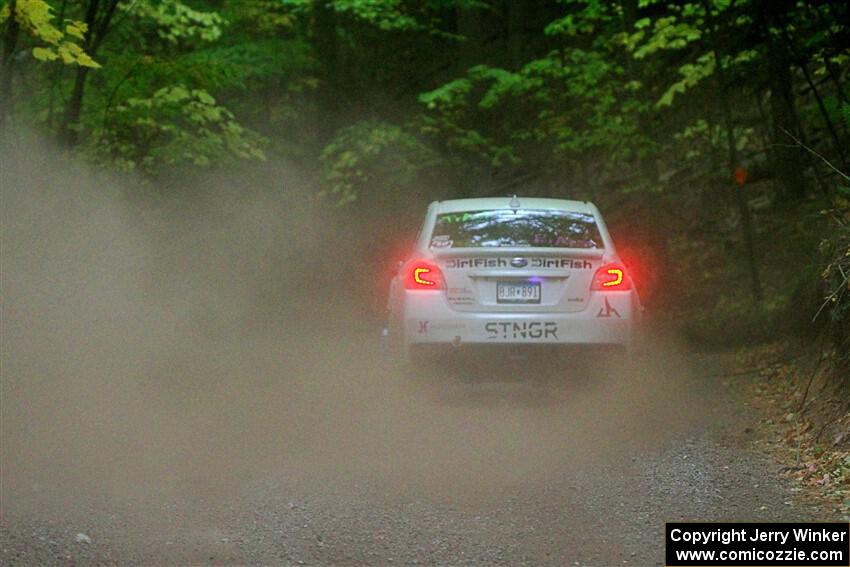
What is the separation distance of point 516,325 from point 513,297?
0.23 m

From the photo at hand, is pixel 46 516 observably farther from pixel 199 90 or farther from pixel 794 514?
pixel 199 90

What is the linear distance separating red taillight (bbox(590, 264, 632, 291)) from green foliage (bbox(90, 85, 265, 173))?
21.5 feet

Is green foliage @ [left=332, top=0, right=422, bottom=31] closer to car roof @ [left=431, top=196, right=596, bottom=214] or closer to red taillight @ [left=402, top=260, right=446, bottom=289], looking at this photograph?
car roof @ [left=431, top=196, right=596, bottom=214]

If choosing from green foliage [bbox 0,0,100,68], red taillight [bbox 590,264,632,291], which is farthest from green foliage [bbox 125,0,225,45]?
red taillight [bbox 590,264,632,291]

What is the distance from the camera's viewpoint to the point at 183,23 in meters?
15.3

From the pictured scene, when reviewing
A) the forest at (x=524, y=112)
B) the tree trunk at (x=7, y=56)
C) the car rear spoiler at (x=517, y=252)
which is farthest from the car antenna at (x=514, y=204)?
the tree trunk at (x=7, y=56)

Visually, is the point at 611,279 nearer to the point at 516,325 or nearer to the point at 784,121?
the point at 516,325

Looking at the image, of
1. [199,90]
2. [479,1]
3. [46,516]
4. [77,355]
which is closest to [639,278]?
[479,1]

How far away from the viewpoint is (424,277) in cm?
949

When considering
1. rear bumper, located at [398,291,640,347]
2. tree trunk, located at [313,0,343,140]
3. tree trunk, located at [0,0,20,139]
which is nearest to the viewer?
rear bumper, located at [398,291,640,347]

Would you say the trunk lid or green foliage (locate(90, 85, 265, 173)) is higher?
green foliage (locate(90, 85, 265, 173))

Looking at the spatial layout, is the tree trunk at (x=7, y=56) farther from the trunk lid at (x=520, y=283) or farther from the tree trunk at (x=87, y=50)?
the trunk lid at (x=520, y=283)

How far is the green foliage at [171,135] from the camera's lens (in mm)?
14531

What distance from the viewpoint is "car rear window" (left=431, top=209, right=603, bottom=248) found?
9688 mm
